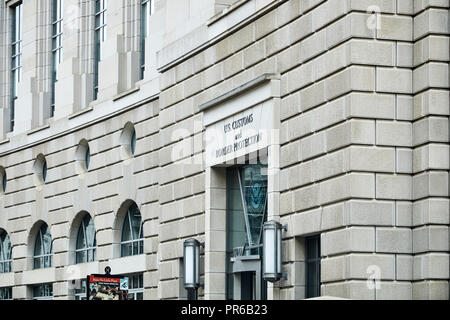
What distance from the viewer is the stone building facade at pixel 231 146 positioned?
2489 centimetres

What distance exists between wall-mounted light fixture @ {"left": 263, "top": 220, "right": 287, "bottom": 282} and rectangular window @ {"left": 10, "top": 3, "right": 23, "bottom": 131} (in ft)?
89.6

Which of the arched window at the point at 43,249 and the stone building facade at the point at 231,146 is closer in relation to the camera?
the stone building facade at the point at 231,146

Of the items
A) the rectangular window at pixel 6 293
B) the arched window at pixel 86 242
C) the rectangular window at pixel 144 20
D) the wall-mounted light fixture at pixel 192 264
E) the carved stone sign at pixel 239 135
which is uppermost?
the rectangular window at pixel 144 20

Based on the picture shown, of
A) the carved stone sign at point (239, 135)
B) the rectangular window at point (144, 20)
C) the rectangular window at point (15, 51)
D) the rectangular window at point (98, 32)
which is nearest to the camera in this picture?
the carved stone sign at point (239, 135)

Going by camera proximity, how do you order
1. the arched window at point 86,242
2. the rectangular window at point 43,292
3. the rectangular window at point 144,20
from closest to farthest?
the rectangular window at point 144,20
the arched window at point 86,242
the rectangular window at point 43,292

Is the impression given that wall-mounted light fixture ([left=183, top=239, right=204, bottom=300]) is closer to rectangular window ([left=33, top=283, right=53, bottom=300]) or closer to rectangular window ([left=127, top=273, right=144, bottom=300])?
rectangular window ([left=127, top=273, right=144, bottom=300])

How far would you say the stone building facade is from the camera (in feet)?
81.7

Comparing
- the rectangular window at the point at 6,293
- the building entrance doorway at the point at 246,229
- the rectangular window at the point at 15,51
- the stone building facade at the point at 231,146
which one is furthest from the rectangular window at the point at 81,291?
the building entrance doorway at the point at 246,229

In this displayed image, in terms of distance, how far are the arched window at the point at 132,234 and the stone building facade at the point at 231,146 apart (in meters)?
0.07

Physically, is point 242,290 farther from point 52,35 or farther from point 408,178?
point 52,35

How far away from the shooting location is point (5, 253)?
171ft

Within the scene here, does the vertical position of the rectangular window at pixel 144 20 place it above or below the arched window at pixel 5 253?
above

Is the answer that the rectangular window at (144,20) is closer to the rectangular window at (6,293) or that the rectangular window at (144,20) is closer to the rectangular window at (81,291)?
the rectangular window at (81,291)

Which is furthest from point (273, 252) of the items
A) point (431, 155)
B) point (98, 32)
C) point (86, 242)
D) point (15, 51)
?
point (15, 51)
